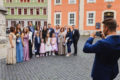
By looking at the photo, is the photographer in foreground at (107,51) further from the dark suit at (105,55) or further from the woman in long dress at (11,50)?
the woman in long dress at (11,50)

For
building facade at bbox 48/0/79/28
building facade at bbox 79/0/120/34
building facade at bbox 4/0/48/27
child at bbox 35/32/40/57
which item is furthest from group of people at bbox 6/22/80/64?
building facade at bbox 4/0/48/27

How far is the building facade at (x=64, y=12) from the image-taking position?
28734 mm

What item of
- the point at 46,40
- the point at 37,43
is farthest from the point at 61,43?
the point at 37,43

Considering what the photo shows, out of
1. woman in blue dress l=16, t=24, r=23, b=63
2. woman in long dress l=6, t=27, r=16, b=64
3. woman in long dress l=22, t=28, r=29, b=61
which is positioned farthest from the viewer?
woman in long dress l=22, t=28, r=29, b=61

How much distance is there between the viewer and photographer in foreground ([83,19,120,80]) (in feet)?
8.14

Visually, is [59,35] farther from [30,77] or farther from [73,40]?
[30,77]

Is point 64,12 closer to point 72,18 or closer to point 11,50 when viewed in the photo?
point 72,18

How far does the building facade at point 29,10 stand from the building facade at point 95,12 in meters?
23.2

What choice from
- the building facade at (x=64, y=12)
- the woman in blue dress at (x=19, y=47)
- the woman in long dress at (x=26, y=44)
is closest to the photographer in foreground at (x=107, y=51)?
the woman in blue dress at (x=19, y=47)

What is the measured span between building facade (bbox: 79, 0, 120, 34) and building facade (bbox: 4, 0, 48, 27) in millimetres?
23150

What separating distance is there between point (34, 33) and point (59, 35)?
166cm

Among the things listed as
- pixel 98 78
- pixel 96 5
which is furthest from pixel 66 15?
pixel 98 78

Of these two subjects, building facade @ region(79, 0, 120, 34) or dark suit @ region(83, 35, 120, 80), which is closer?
dark suit @ region(83, 35, 120, 80)

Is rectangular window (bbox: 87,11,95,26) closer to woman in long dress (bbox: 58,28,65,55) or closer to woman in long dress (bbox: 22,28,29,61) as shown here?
woman in long dress (bbox: 58,28,65,55)
